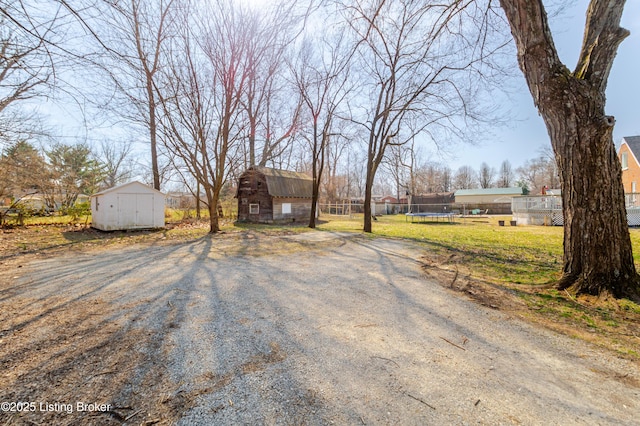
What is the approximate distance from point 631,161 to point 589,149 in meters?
27.2

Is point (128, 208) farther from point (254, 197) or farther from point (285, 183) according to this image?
point (285, 183)

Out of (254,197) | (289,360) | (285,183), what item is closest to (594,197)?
(289,360)

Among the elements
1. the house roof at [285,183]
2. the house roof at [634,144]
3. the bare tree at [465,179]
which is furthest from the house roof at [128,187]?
the bare tree at [465,179]

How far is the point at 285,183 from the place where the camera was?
66.9 ft

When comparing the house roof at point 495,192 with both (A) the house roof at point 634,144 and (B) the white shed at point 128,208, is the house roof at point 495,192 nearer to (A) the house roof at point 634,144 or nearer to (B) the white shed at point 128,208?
(A) the house roof at point 634,144

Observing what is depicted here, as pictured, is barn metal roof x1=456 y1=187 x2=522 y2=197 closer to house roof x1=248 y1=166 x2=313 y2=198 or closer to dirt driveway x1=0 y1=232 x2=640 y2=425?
house roof x1=248 y1=166 x2=313 y2=198

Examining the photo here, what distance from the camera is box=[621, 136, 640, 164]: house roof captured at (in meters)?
20.4

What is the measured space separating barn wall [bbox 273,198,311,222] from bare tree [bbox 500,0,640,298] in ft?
54.9

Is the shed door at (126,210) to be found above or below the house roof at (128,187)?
below

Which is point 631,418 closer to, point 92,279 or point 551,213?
point 92,279

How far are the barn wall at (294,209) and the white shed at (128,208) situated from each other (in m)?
7.56

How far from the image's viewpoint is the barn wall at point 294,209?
→ 1958cm

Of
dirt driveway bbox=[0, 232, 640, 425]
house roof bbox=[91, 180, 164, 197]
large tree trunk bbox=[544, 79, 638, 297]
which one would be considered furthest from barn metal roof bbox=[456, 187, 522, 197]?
dirt driveway bbox=[0, 232, 640, 425]

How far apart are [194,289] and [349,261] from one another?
143 inches
